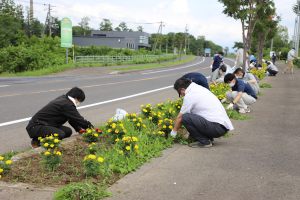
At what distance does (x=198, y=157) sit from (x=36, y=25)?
100141mm

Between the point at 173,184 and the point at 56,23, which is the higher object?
the point at 56,23

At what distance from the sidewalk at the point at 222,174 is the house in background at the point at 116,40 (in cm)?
8822

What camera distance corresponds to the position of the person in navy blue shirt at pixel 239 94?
10462 mm

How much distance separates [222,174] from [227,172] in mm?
128

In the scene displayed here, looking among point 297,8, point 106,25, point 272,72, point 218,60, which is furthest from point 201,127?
point 106,25

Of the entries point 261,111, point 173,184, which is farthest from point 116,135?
point 261,111

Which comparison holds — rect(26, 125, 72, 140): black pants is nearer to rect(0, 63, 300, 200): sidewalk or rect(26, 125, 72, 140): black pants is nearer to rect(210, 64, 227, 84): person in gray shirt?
rect(0, 63, 300, 200): sidewalk

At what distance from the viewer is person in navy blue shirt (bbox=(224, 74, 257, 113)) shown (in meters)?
10.5

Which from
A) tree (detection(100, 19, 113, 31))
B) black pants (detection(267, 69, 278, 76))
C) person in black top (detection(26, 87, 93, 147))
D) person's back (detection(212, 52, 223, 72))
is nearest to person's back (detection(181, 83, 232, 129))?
person in black top (detection(26, 87, 93, 147))

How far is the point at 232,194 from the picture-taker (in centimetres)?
473

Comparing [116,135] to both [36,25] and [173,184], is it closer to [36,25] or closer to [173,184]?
[173,184]

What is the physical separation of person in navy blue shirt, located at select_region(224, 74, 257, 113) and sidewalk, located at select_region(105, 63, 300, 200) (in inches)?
82.2

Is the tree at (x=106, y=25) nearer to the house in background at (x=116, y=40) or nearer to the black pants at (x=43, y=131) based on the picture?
the house in background at (x=116, y=40)

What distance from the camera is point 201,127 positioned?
7027 mm
